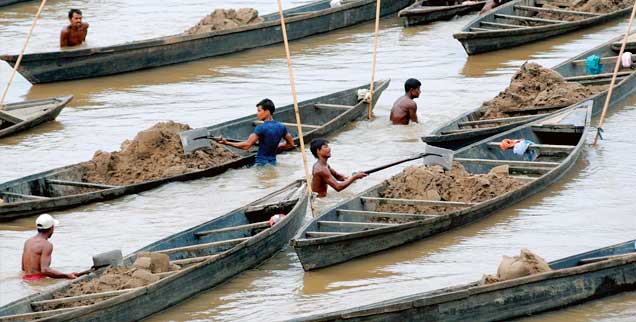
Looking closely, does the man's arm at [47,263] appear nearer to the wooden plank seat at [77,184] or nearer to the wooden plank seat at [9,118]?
the wooden plank seat at [77,184]

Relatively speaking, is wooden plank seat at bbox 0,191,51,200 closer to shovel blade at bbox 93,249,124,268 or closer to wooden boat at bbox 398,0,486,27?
shovel blade at bbox 93,249,124,268

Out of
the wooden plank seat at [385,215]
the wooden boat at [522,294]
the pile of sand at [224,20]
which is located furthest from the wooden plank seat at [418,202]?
the pile of sand at [224,20]

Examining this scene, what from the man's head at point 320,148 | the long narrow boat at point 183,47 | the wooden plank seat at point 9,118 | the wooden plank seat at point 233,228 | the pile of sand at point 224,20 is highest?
the pile of sand at point 224,20

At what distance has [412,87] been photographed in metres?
16.6

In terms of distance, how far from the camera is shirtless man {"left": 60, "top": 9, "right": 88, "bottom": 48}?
67.1 feet

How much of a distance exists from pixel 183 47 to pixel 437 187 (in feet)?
29.0

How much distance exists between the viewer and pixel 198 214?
14.1 m

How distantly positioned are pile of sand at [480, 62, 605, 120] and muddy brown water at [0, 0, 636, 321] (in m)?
0.65

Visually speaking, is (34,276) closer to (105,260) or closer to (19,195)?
(105,260)

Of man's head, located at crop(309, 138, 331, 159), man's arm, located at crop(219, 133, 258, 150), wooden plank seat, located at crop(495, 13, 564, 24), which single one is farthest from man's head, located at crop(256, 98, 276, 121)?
wooden plank seat, located at crop(495, 13, 564, 24)

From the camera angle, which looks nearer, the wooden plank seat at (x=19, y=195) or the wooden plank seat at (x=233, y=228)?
the wooden plank seat at (x=233, y=228)

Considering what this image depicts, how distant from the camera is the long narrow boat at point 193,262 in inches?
406

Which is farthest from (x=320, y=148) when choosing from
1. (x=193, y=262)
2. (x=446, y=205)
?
(x=193, y=262)

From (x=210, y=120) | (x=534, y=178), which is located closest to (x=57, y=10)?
(x=210, y=120)
